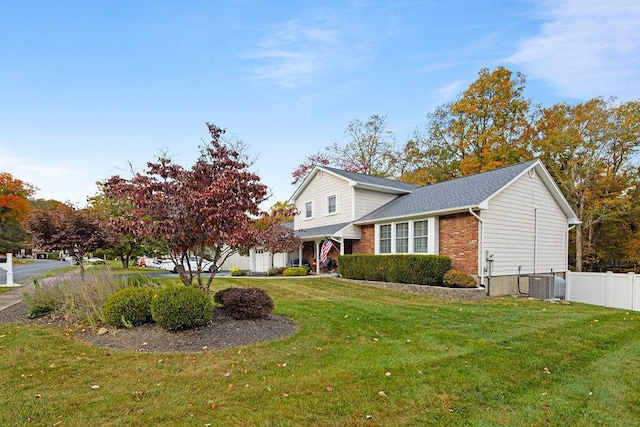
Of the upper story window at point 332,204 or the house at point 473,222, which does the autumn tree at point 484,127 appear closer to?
the house at point 473,222

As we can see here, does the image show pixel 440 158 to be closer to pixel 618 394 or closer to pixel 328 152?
pixel 328 152

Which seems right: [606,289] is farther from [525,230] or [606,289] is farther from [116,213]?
[116,213]

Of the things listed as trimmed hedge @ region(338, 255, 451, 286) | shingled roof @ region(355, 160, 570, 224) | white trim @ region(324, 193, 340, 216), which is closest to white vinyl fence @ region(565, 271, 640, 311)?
shingled roof @ region(355, 160, 570, 224)

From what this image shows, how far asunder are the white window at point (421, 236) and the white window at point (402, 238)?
0.50 meters

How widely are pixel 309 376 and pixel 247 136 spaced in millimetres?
17924

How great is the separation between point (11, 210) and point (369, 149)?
48.2 metres

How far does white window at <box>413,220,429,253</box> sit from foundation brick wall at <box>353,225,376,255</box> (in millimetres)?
2715

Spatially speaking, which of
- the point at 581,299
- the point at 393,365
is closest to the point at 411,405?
the point at 393,365

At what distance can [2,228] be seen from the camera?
49.9 m

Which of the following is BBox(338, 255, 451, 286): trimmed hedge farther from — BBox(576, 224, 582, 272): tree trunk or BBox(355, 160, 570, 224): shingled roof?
BBox(576, 224, 582, 272): tree trunk

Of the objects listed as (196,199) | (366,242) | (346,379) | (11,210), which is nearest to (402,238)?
(366,242)

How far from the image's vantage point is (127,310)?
6.41 m

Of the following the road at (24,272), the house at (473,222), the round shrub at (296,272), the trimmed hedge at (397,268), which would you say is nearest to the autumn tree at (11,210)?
the road at (24,272)

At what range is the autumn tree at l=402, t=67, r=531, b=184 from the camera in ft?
87.5
